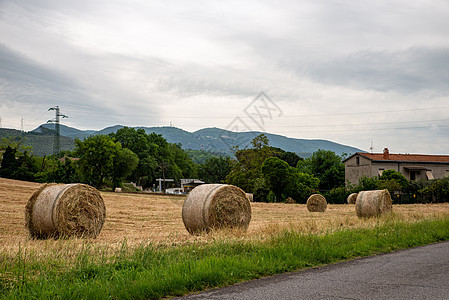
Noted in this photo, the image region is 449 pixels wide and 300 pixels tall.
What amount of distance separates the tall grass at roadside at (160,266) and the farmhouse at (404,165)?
54.0 metres

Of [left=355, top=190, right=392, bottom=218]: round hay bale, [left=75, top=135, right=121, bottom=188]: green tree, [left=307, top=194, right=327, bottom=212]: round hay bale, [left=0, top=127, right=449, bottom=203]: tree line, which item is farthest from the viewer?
[left=75, top=135, right=121, bottom=188]: green tree

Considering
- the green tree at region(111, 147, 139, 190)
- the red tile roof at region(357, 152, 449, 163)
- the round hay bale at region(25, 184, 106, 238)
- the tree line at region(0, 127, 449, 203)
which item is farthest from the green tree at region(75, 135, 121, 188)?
the round hay bale at region(25, 184, 106, 238)

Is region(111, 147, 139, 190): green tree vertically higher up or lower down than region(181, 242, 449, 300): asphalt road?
higher up

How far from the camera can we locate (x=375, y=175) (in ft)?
199

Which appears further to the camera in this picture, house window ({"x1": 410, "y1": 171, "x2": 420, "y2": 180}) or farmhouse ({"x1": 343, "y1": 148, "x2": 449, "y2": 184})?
house window ({"x1": 410, "y1": 171, "x2": 420, "y2": 180})

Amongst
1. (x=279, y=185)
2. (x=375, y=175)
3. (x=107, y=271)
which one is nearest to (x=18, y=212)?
(x=107, y=271)

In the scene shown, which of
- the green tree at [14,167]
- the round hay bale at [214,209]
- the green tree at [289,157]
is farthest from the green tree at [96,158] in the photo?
the round hay bale at [214,209]

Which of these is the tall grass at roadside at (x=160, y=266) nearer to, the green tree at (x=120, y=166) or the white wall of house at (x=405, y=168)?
the white wall of house at (x=405, y=168)

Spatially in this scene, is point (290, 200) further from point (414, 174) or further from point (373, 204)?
point (373, 204)

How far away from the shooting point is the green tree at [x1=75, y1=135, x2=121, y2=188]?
2475 inches

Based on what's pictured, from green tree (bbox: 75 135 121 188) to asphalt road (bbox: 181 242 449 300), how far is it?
58.0 meters

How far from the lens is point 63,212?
11.8 meters

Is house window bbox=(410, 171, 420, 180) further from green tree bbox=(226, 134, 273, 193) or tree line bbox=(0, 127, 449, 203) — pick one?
green tree bbox=(226, 134, 273, 193)

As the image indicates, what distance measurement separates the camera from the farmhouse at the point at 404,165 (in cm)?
6191
